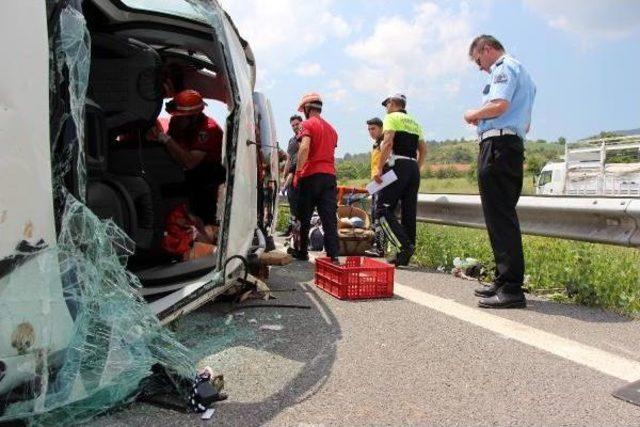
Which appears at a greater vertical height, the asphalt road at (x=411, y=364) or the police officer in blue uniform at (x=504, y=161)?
the police officer in blue uniform at (x=504, y=161)

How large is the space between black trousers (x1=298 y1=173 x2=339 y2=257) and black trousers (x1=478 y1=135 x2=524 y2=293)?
1.93m

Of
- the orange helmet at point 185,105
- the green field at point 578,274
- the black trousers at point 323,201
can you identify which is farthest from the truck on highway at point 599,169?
the orange helmet at point 185,105

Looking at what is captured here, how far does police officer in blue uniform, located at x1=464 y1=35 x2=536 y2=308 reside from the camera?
15.3ft

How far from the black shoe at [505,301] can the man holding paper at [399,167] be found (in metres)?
2.23

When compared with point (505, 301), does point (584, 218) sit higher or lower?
higher

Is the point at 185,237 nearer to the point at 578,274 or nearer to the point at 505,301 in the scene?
the point at 505,301

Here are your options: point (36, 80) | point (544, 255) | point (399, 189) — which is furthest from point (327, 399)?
point (399, 189)

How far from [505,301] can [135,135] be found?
3.38 meters

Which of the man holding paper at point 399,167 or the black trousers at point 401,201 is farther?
the man holding paper at point 399,167

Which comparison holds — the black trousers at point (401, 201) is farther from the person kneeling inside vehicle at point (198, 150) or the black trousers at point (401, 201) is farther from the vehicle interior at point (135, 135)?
the vehicle interior at point (135, 135)

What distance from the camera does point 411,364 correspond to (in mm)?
3219

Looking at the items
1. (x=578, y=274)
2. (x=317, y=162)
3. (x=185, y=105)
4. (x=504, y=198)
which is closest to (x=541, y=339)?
(x=504, y=198)

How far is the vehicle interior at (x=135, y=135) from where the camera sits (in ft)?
12.8

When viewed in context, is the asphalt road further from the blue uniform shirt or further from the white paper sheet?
the white paper sheet
